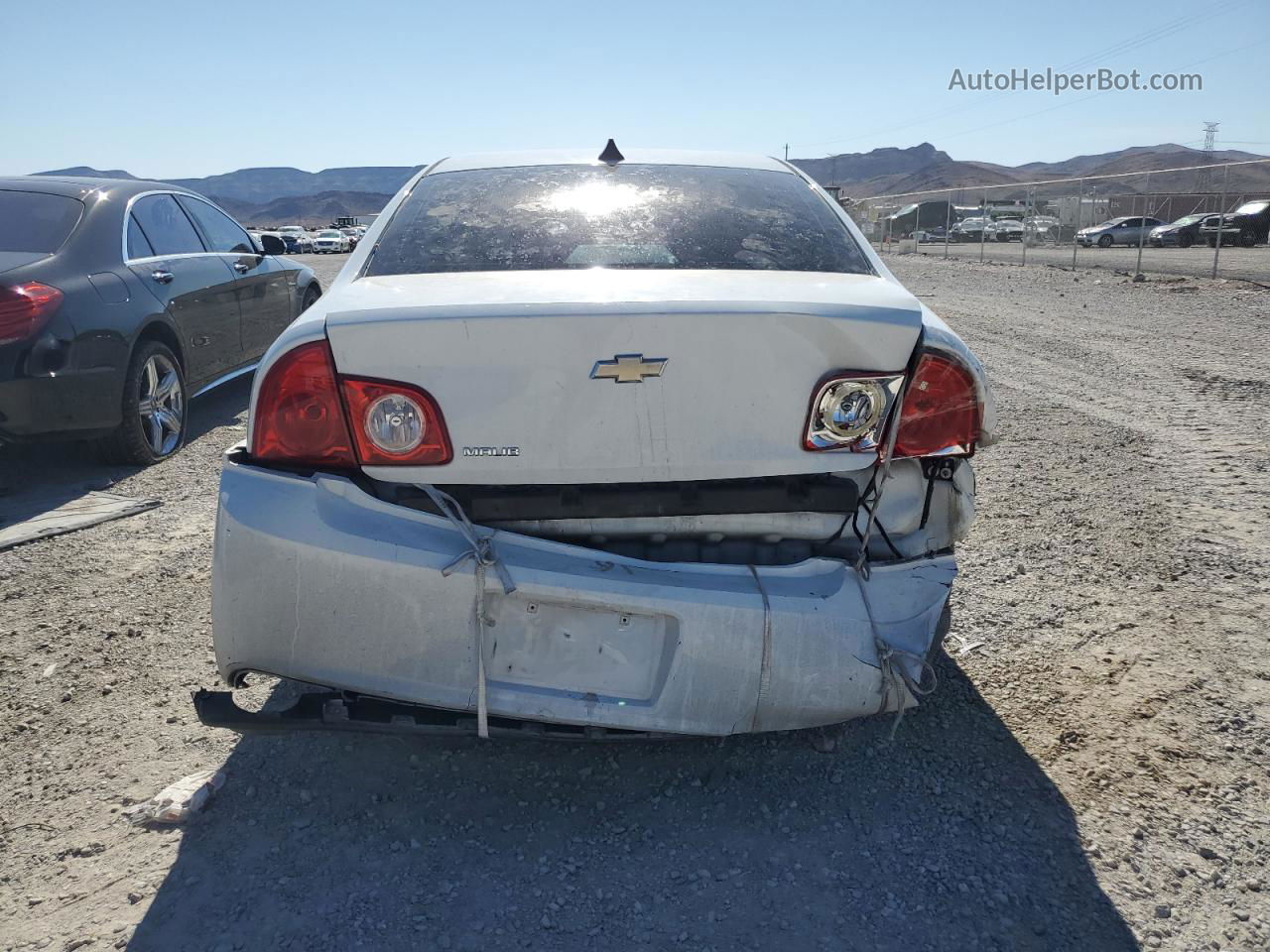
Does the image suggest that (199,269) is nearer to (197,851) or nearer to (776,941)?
(197,851)

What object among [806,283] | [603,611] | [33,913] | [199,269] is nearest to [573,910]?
[603,611]

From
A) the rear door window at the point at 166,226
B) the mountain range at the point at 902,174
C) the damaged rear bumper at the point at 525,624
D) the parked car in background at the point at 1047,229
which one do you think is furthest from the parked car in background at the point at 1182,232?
the mountain range at the point at 902,174

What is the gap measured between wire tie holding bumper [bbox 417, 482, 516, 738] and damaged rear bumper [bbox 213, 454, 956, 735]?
14 mm

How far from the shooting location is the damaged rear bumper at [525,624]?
216 centimetres

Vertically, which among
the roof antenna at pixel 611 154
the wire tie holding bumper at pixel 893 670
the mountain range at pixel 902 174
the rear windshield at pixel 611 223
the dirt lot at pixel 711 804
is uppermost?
the mountain range at pixel 902 174

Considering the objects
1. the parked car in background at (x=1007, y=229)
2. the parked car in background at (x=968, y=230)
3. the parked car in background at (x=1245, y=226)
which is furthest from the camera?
the parked car in background at (x=968, y=230)

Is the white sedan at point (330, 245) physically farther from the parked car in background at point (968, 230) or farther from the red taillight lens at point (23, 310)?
the red taillight lens at point (23, 310)

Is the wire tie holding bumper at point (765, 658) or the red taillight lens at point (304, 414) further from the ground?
the red taillight lens at point (304, 414)

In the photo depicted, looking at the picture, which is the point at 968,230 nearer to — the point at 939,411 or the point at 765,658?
the point at 939,411

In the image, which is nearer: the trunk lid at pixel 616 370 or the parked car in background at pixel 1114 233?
the trunk lid at pixel 616 370

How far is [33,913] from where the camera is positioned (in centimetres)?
210

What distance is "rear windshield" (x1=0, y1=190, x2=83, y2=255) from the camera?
503 cm

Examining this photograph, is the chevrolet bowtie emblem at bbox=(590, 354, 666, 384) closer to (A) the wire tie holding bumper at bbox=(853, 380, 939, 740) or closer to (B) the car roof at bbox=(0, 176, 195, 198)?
(A) the wire tie holding bumper at bbox=(853, 380, 939, 740)

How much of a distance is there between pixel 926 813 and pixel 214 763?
188 cm
